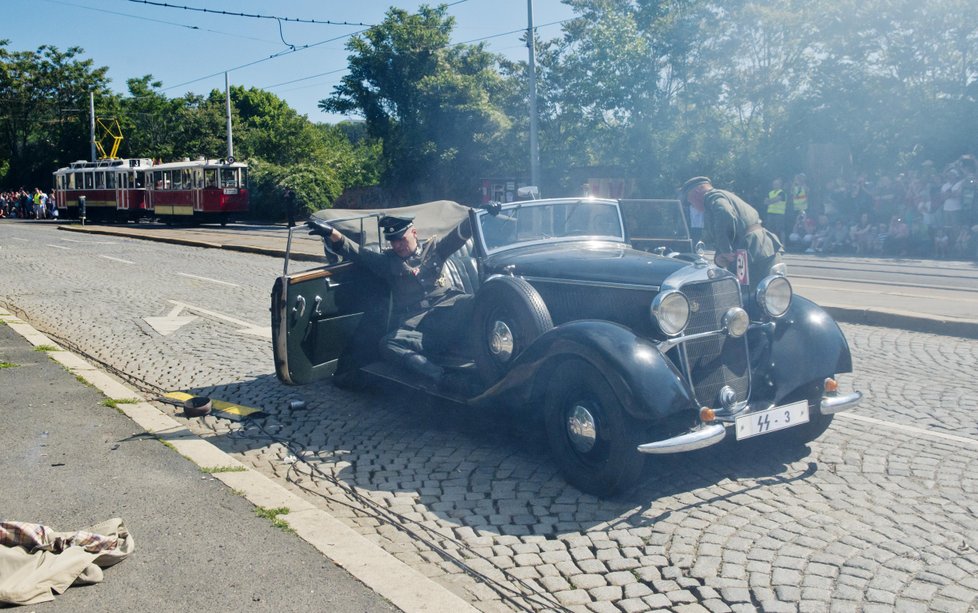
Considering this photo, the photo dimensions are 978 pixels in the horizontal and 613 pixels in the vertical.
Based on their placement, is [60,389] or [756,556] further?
[60,389]

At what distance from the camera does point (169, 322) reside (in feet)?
36.3

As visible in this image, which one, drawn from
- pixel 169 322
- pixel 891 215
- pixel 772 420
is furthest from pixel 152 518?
pixel 891 215

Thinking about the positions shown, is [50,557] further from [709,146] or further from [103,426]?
[709,146]

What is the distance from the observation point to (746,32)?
27.9 meters

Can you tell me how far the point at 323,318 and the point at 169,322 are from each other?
5305 mm

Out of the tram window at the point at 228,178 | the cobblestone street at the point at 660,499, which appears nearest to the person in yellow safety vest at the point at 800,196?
the cobblestone street at the point at 660,499

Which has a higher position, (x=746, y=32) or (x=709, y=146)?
(x=746, y=32)

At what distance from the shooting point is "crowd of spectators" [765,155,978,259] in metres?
18.2

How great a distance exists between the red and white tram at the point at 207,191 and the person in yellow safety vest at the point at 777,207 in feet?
78.4

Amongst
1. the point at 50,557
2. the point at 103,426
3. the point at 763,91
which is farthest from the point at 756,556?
the point at 763,91

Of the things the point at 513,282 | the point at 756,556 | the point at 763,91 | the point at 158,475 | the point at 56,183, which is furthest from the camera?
the point at 56,183

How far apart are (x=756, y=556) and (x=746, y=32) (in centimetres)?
2678

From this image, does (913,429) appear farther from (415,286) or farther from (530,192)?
(415,286)

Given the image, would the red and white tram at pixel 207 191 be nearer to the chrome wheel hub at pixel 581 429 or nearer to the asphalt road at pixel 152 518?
the asphalt road at pixel 152 518
